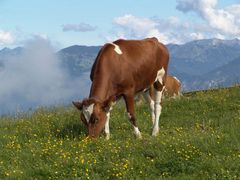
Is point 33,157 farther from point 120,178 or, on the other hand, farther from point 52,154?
Answer: point 120,178

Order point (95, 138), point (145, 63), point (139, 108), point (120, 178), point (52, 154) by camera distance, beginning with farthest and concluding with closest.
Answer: point (139, 108) → point (145, 63) → point (95, 138) → point (52, 154) → point (120, 178)

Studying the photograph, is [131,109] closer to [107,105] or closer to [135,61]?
[107,105]

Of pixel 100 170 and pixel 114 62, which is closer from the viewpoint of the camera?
pixel 100 170

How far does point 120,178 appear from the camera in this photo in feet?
30.0

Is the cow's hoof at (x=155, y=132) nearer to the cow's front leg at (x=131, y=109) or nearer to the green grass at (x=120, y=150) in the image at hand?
the green grass at (x=120, y=150)

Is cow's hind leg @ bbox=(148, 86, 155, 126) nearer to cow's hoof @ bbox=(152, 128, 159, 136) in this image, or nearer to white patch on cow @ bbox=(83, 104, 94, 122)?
cow's hoof @ bbox=(152, 128, 159, 136)

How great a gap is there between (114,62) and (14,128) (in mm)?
4698

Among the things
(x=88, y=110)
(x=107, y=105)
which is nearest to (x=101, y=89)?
(x=107, y=105)

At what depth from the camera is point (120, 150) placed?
36.0 ft

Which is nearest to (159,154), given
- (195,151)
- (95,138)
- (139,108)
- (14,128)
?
(195,151)

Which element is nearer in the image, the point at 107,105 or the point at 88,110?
the point at 88,110

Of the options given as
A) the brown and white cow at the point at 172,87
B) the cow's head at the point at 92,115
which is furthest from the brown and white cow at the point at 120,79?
the brown and white cow at the point at 172,87

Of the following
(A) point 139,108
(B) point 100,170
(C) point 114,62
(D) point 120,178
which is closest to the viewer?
(D) point 120,178

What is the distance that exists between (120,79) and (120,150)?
3058 mm
